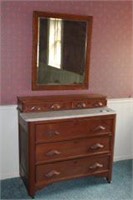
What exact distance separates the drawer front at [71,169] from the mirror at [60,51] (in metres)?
0.80

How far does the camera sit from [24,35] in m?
2.61

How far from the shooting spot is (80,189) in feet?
8.71

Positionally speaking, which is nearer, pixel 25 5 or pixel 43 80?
pixel 25 5

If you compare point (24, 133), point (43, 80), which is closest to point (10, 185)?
point (24, 133)

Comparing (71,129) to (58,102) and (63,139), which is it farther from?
(58,102)

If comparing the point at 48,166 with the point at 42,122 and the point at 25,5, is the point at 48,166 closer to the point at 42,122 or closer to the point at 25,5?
the point at 42,122

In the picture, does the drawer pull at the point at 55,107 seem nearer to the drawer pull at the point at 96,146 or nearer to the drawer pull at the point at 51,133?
the drawer pull at the point at 51,133

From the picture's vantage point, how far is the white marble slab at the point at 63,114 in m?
2.37

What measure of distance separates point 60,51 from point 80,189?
4.71ft

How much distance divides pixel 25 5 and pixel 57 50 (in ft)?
1.78

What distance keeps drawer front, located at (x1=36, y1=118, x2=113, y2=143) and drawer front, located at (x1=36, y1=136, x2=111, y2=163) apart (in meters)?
0.06

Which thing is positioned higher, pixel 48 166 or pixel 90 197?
pixel 48 166

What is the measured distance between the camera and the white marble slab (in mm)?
2365

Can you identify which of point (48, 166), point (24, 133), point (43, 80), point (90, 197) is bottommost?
point (90, 197)
